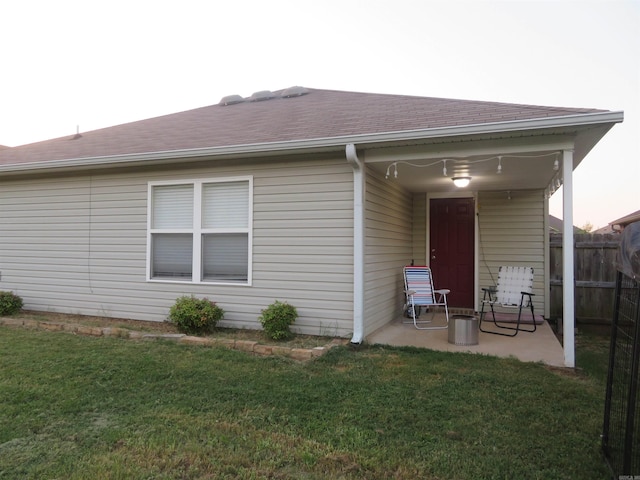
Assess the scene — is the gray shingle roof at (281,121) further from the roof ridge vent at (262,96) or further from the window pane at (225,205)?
the window pane at (225,205)

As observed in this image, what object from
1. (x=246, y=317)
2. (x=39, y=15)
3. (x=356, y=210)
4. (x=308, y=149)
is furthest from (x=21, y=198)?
(x=356, y=210)

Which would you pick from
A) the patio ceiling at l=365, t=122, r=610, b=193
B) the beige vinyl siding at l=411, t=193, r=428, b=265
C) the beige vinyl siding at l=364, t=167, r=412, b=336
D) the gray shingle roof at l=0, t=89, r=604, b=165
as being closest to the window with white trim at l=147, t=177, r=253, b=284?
the gray shingle roof at l=0, t=89, r=604, b=165

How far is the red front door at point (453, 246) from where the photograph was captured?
7.33 m

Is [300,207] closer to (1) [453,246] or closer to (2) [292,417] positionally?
(2) [292,417]

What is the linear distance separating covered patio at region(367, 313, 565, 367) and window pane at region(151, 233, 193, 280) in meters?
2.75

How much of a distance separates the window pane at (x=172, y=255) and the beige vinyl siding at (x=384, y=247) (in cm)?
253

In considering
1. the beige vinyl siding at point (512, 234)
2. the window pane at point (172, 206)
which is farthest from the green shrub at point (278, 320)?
the beige vinyl siding at point (512, 234)

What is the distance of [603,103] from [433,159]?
8177 mm

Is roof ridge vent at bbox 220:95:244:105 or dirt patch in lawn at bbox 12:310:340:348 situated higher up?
roof ridge vent at bbox 220:95:244:105

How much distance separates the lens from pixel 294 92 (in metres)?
8.53

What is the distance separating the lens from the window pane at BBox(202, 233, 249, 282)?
5.65 metres

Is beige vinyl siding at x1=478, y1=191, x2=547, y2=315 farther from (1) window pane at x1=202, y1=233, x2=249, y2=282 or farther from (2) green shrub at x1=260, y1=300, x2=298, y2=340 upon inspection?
(1) window pane at x1=202, y1=233, x2=249, y2=282

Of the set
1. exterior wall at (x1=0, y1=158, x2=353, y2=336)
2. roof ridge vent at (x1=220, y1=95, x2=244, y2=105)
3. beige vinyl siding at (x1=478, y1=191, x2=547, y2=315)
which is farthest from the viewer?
roof ridge vent at (x1=220, y1=95, x2=244, y2=105)

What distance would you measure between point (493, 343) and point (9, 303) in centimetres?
688
